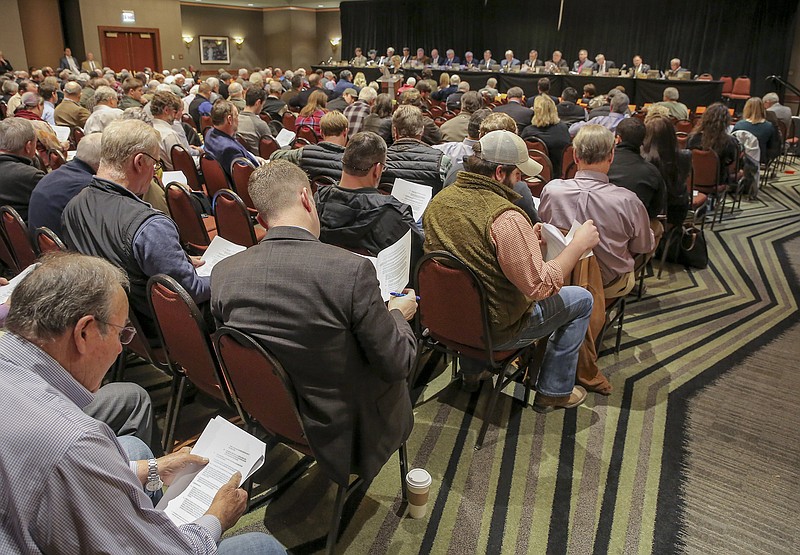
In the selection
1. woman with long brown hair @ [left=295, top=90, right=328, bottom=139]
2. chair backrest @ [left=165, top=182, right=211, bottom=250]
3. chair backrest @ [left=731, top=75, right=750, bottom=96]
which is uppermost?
chair backrest @ [left=731, top=75, right=750, bottom=96]

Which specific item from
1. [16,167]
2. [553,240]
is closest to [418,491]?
[553,240]

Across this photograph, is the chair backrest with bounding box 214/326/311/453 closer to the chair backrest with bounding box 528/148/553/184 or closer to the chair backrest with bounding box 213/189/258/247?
the chair backrest with bounding box 213/189/258/247

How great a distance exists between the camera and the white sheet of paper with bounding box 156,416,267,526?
4.93 feet

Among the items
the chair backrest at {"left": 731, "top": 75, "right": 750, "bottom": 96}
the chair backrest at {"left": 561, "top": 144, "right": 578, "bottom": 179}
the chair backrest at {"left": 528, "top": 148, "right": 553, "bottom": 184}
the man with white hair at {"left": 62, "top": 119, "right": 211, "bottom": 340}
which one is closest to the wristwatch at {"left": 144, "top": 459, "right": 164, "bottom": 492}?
the man with white hair at {"left": 62, "top": 119, "right": 211, "bottom": 340}

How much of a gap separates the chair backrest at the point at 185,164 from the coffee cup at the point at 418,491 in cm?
379

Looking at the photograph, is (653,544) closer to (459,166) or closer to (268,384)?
(268,384)

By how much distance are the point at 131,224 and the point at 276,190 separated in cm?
80

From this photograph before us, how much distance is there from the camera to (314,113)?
6.95 m

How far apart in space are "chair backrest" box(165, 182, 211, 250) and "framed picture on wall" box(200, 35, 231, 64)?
21.7 m

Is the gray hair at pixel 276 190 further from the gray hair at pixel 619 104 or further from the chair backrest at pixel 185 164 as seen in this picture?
the gray hair at pixel 619 104

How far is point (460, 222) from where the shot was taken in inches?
94.8

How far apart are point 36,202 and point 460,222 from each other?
7.15 feet

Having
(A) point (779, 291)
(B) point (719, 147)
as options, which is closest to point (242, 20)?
(B) point (719, 147)

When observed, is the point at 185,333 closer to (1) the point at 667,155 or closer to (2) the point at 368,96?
(1) the point at 667,155
